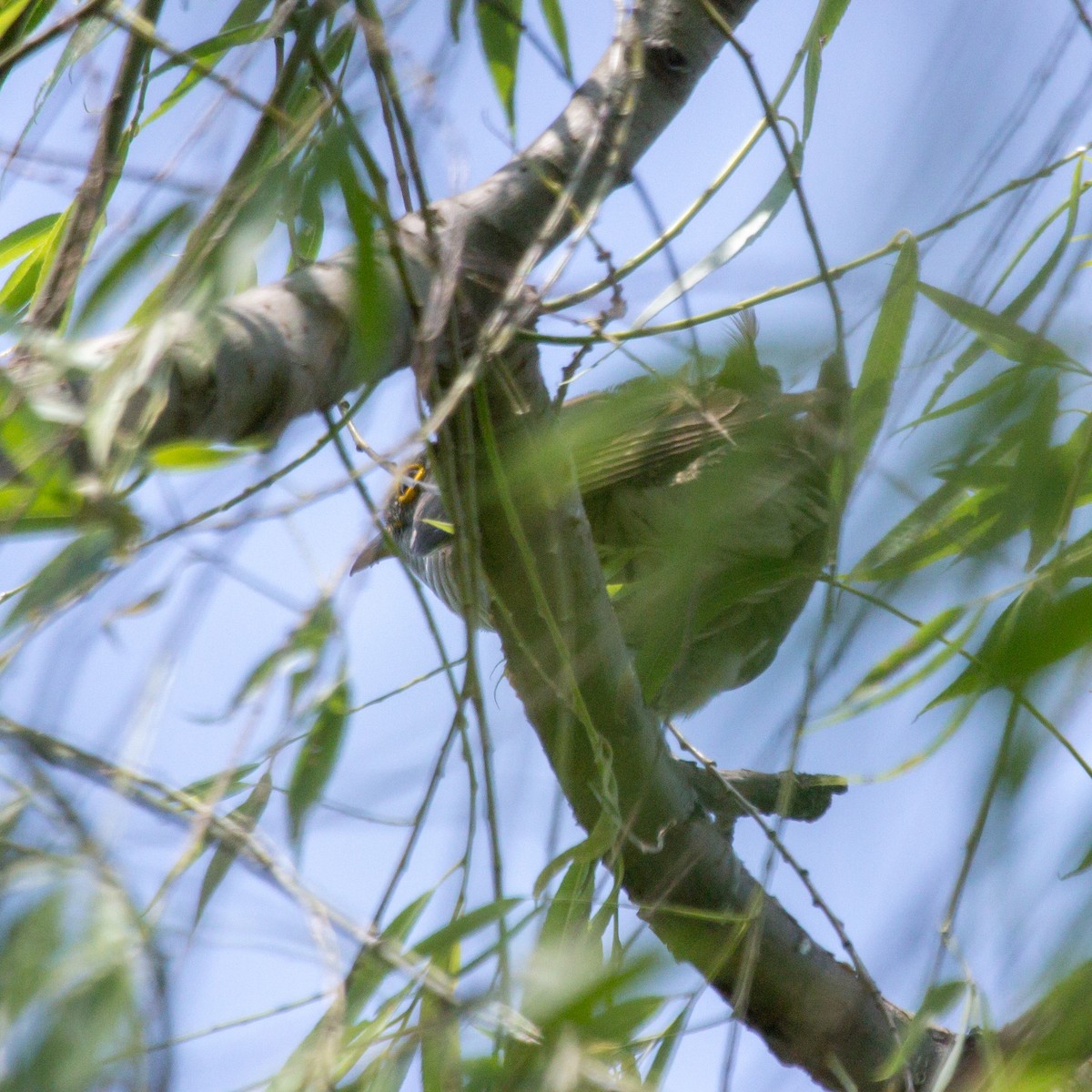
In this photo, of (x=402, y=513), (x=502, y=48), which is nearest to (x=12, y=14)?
(x=502, y=48)

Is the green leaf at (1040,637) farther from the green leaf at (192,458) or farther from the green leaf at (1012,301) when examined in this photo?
the green leaf at (192,458)

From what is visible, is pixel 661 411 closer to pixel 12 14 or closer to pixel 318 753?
pixel 318 753

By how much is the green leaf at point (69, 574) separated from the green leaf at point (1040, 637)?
1.19 ft

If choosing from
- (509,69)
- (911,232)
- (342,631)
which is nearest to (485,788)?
(342,631)

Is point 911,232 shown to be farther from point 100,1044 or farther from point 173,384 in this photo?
point 100,1044

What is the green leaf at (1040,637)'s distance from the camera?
0.44m

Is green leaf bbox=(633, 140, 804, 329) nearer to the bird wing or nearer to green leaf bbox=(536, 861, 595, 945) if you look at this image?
the bird wing

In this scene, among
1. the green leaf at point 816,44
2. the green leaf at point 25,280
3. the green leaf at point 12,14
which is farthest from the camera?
the green leaf at point 25,280

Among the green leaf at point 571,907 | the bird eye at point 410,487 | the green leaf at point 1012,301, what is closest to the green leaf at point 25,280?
the bird eye at point 410,487

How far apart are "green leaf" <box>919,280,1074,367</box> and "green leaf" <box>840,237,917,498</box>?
0.01 m

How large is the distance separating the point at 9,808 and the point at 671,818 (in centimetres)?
87

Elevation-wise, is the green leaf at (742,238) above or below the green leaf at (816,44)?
below

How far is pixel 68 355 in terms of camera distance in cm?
45

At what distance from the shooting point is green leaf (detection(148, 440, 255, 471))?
1.50 ft
